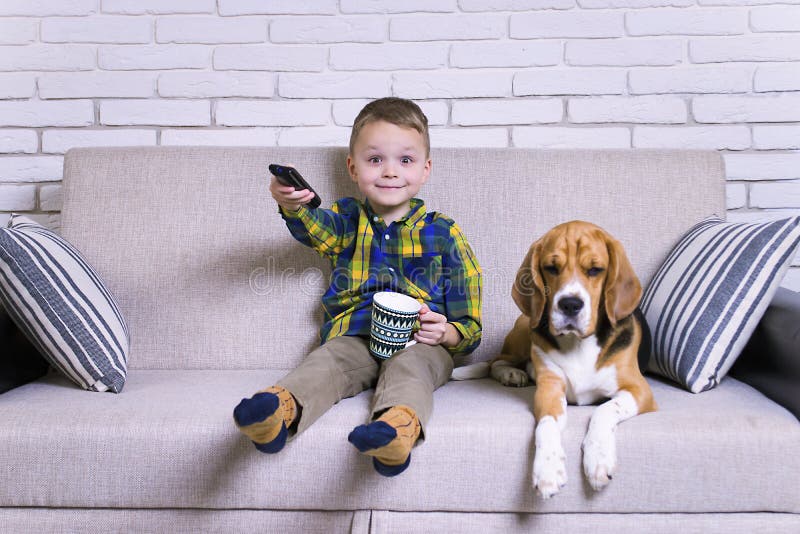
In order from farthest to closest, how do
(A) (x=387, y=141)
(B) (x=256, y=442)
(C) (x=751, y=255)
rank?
(A) (x=387, y=141) → (C) (x=751, y=255) → (B) (x=256, y=442)

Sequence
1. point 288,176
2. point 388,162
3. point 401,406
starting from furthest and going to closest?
point 388,162 < point 288,176 < point 401,406

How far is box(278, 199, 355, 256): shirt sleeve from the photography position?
196cm

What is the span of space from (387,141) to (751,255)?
100 cm

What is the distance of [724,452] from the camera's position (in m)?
1.47

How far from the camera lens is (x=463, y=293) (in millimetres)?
1994

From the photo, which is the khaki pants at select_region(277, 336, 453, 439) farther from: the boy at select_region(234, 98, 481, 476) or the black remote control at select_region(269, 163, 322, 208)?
the black remote control at select_region(269, 163, 322, 208)

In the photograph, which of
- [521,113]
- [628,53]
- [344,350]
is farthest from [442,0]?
[344,350]

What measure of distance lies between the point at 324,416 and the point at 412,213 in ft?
2.35

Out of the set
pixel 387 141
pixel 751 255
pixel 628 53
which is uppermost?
pixel 628 53

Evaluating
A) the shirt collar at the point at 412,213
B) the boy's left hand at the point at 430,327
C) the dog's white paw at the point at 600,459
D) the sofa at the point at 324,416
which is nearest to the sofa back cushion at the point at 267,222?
the sofa at the point at 324,416

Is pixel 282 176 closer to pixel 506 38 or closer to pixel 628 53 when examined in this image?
pixel 506 38

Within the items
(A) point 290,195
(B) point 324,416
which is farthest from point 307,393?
(A) point 290,195

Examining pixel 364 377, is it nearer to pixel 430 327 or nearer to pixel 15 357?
pixel 430 327

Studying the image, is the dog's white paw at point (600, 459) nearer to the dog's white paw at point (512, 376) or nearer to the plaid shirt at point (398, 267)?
the dog's white paw at point (512, 376)
